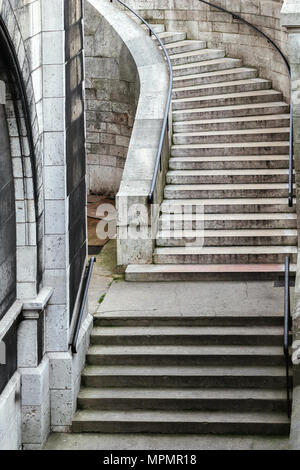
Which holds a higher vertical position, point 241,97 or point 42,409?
point 241,97

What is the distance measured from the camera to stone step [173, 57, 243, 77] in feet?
60.5

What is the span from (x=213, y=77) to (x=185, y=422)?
791 cm

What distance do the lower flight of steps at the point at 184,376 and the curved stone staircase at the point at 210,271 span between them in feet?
0.04

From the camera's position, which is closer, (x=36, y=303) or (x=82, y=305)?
(x=36, y=303)

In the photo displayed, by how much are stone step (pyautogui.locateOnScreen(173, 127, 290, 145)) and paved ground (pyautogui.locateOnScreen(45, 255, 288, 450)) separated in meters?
2.55

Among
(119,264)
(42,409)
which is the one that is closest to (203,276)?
(119,264)

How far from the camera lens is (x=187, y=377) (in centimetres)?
1220

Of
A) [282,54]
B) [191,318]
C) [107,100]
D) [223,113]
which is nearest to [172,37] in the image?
[107,100]

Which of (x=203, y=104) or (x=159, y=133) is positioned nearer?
(x=159, y=133)

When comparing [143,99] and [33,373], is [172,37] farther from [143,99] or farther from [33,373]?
[33,373]

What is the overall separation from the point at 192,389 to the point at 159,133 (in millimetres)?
4659

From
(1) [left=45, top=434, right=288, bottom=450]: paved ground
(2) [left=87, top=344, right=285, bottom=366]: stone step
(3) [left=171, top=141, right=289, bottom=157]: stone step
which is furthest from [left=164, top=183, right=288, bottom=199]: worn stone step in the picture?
(1) [left=45, top=434, right=288, bottom=450]: paved ground

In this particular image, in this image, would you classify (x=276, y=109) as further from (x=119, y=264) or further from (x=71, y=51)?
(x=71, y=51)

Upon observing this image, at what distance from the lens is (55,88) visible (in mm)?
11109
